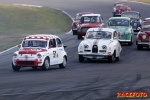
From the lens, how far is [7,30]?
44.1 metres

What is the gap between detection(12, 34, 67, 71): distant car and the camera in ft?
65.0

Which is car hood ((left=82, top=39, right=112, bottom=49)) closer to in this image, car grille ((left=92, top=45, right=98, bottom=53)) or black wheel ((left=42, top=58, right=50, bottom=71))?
car grille ((left=92, top=45, right=98, bottom=53))

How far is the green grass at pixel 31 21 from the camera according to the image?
4332cm

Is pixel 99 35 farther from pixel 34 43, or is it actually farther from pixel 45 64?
pixel 45 64

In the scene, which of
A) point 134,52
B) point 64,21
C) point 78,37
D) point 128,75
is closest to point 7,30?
point 64,21

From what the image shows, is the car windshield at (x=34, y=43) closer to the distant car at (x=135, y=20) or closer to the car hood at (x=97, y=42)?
the car hood at (x=97, y=42)

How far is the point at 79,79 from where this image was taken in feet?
55.5

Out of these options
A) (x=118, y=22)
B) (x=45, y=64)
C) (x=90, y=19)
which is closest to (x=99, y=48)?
(x=45, y=64)

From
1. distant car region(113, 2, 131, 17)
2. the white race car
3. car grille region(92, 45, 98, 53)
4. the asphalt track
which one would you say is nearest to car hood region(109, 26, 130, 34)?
the asphalt track

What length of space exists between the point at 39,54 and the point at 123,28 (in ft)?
38.8

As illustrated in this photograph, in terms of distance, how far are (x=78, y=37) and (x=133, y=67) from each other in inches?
526

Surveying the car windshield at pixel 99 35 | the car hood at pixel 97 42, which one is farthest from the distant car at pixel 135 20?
the car hood at pixel 97 42

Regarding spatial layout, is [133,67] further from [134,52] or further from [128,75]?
[134,52]

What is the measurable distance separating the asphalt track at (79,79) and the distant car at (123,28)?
241cm
